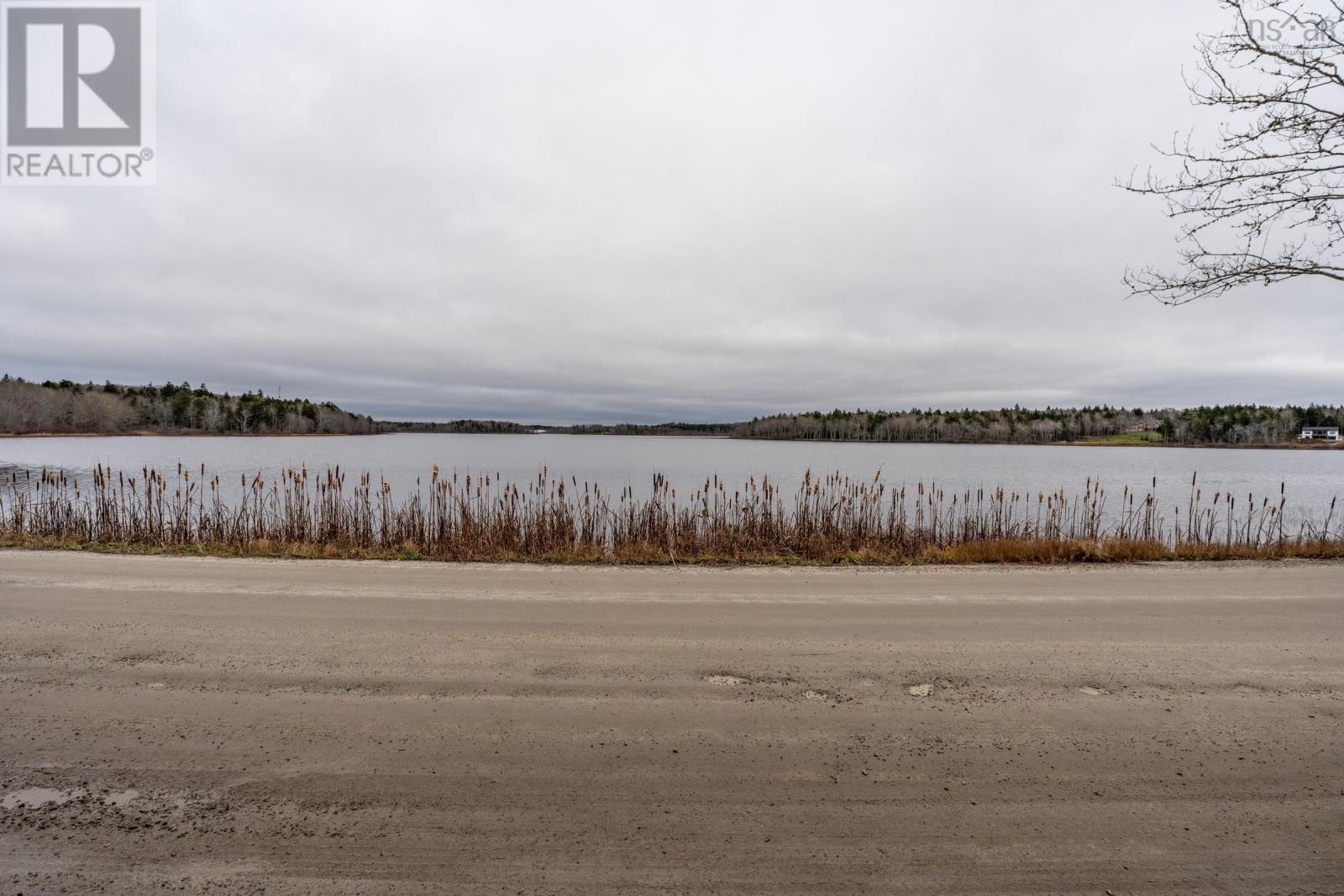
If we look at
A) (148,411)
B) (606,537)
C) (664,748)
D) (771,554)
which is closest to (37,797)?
(664,748)

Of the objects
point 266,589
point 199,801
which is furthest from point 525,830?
point 266,589

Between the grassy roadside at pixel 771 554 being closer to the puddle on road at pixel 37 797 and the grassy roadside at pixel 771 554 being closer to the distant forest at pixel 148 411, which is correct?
the puddle on road at pixel 37 797

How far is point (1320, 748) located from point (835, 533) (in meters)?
9.08

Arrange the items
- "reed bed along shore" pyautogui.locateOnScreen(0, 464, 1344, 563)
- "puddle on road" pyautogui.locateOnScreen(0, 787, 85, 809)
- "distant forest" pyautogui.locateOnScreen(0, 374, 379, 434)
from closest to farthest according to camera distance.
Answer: "puddle on road" pyautogui.locateOnScreen(0, 787, 85, 809) → "reed bed along shore" pyautogui.locateOnScreen(0, 464, 1344, 563) → "distant forest" pyautogui.locateOnScreen(0, 374, 379, 434)

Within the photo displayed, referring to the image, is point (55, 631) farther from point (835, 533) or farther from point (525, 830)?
point (835, 533)

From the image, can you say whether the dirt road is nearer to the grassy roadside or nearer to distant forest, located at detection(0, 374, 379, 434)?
the grassy roadside

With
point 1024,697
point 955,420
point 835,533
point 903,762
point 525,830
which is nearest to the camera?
point 525,830

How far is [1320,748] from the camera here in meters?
4.00

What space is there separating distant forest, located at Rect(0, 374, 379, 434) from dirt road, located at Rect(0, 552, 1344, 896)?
113 meters

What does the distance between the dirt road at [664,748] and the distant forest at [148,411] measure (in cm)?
11296

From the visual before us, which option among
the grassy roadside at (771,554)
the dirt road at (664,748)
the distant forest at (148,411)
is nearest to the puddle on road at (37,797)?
the dirt road at (664,748)

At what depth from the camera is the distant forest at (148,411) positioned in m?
87.1

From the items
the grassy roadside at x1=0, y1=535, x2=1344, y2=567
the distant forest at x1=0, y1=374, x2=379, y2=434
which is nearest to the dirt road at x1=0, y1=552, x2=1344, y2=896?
the grassy roadside at x1=0, y1=535, x2=1344, y2=567

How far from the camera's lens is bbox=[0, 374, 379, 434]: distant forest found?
8712 centimetres
